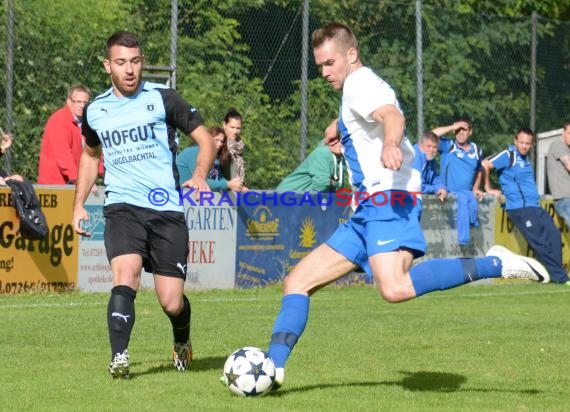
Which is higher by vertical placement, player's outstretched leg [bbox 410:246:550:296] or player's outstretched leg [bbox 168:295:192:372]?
player's outstretched leg [bbox 410:246:550:296]

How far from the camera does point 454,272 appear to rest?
7.62 metres

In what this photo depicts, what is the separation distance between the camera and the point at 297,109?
16672 millimetres

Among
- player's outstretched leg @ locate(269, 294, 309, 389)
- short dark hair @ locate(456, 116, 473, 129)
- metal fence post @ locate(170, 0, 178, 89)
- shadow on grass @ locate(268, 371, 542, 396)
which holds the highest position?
metal fence post @ locate(170, 0, 178, 89)

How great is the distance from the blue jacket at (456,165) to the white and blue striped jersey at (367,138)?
10096mm

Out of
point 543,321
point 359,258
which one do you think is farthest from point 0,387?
point 543,321

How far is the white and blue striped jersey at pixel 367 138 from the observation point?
7430 millimetres

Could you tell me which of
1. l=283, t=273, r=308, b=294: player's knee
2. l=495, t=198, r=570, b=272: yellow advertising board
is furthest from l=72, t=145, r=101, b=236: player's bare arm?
l=495, t=198, r=570, b=272: yellow advertising board

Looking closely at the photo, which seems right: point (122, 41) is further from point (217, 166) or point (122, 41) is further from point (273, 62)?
point (273, 62)

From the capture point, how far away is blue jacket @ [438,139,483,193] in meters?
17.7

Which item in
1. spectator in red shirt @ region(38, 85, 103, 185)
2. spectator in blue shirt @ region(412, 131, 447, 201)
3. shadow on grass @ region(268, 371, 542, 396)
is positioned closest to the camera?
shadow on grass @ region(268, 371, 542, 396)

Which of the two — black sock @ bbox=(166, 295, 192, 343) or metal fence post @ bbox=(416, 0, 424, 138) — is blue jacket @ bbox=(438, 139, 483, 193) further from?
black sock @ bbox=(166, 295, 192, 343)

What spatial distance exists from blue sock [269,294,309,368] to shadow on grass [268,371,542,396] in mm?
354

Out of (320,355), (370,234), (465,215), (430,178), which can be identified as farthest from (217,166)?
(370,234)

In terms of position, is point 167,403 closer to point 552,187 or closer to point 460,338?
point 460,338
